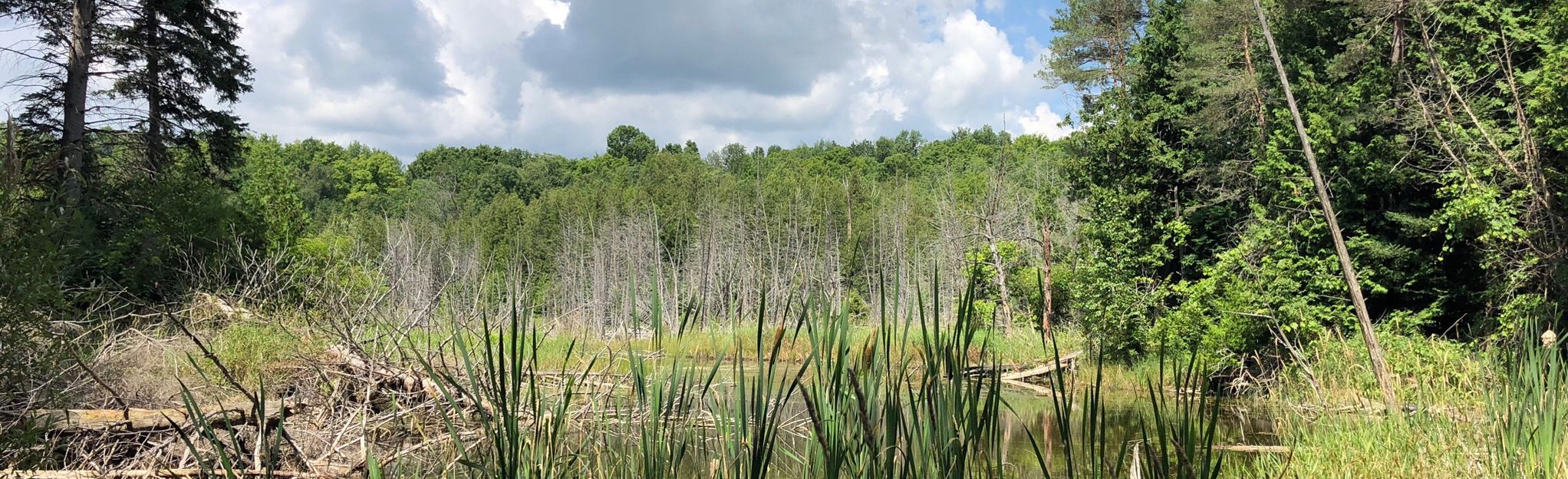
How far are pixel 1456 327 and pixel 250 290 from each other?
65.4 ft

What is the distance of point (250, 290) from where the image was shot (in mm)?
11164

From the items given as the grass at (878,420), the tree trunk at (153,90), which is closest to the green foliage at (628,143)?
the tree trunk at (153,90)

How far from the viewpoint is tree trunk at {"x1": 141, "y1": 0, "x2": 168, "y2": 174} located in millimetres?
15938

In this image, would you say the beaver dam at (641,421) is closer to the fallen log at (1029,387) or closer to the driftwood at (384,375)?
the driftwood at (384,375)

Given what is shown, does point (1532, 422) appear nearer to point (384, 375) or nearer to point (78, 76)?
point (384, 375)

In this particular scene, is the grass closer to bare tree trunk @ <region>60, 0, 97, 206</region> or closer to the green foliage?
bare tree trunk @ <region>60, 0, 97, 206</region>

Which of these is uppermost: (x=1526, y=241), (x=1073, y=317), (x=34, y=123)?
(x=34, y=123)

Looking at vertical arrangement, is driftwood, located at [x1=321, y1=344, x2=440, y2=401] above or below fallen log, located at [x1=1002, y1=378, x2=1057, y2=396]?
above

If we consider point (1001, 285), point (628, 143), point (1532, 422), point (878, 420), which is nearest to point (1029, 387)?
point (1001, 285)

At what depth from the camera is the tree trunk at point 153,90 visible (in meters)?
15.9

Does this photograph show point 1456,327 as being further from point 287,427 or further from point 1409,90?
point 287,427

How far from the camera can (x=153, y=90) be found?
16.4m

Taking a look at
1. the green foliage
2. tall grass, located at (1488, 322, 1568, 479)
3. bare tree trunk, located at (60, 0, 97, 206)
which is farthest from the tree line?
the green foliage

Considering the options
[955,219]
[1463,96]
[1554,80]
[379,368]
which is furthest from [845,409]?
[955,219]
